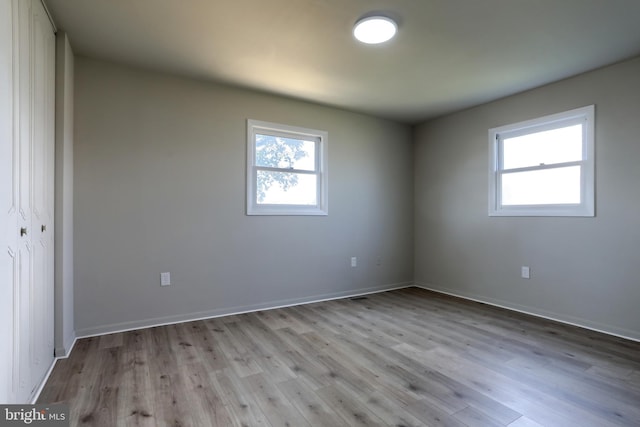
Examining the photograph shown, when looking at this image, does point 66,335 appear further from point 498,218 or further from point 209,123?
point 498,218

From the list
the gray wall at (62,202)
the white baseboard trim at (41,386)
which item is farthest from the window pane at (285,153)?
the white baseboard trim at (41,386)

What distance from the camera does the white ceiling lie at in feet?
6.93

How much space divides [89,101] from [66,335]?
6.35 feet

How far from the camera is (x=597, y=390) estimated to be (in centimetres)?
196

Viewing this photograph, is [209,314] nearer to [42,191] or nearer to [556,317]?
[42,191]

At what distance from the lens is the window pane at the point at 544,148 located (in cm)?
320

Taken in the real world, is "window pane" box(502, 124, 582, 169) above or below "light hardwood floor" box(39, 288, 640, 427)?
above

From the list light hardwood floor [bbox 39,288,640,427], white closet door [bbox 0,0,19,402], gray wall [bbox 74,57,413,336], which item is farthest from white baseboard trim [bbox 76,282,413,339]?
white closet door [bbox 0,0,19,402]

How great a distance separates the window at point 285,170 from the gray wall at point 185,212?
11 cm

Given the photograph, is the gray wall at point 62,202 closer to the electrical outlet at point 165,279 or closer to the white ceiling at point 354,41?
the white ceiling at point 354,41

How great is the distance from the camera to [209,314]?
3277 mm

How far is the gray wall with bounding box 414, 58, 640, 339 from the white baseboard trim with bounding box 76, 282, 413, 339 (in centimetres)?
117

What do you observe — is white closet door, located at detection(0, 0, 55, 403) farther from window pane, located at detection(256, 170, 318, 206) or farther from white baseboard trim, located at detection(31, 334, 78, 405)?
window pane, located at detection(256, 170, 318, 206)

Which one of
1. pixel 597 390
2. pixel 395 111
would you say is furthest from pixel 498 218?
pixel 597 390
